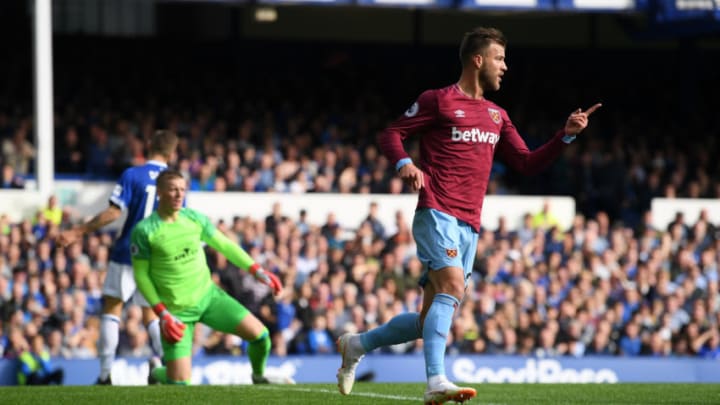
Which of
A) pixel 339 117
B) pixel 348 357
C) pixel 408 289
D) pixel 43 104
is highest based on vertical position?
pixel 43 104

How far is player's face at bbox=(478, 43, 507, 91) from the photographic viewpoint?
882 centimetres

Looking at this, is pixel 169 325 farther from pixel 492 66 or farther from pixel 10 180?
pixel 10 180

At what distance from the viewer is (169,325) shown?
35.4 feet

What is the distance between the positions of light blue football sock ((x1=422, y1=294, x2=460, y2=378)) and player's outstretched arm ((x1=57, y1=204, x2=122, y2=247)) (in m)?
4.11

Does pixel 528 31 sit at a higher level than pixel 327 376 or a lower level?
higher

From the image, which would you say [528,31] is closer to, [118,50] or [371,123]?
[371,123]

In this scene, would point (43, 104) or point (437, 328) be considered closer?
point (437, 328)

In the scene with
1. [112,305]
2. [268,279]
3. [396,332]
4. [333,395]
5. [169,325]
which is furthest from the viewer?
[112,305]

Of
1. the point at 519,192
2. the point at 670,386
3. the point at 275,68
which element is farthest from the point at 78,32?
the point at 670,386

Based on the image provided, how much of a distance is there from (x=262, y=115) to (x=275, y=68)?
14.8ft

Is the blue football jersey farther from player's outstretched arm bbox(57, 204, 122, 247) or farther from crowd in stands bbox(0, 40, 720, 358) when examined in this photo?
crowd in stands bbox(0, 40, 720, 358)

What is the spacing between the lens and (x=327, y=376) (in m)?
17.3

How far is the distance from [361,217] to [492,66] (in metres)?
13.1

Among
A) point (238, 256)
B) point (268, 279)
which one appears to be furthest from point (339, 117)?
point (268, 279)
